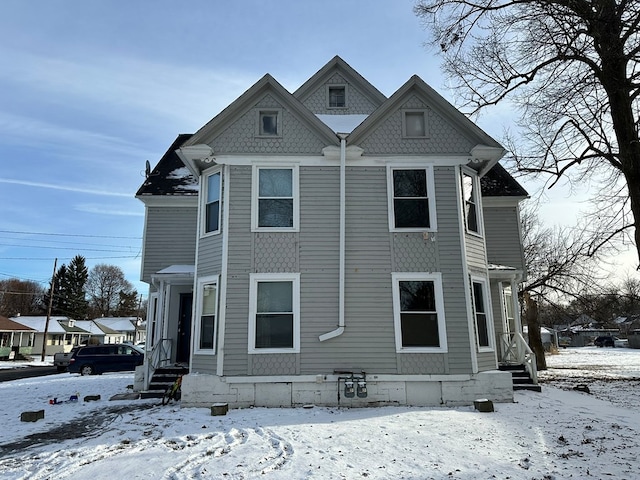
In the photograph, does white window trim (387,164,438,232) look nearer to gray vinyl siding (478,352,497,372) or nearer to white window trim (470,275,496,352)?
white window trim (470,275,496,352)

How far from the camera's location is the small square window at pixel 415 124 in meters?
10.8

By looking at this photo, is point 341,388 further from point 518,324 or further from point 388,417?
point 518,324

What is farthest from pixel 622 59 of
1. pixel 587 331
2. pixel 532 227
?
pixel 587 331

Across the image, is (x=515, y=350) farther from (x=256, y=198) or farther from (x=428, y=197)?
(x=256, y=198)

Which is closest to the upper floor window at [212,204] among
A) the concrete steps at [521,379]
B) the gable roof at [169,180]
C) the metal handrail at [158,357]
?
the gable roof at [169,180]

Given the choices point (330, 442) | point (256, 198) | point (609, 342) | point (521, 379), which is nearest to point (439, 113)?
point (256, 198)

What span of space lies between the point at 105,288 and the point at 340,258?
248 feet

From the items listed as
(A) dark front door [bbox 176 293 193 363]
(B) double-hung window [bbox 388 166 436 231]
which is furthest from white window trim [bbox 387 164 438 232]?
(A) dark front door [bbox 176 293 193 363]

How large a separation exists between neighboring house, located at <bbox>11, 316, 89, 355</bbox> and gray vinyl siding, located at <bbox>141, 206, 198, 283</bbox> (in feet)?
122

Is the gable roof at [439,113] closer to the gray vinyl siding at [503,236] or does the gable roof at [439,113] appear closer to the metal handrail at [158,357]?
the gray vinyl siding at [503,236]

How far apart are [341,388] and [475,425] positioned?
2960 mm

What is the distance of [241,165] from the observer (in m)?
10.3

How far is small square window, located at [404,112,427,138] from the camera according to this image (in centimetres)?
1077

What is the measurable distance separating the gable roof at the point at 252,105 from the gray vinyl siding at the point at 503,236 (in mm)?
6787
